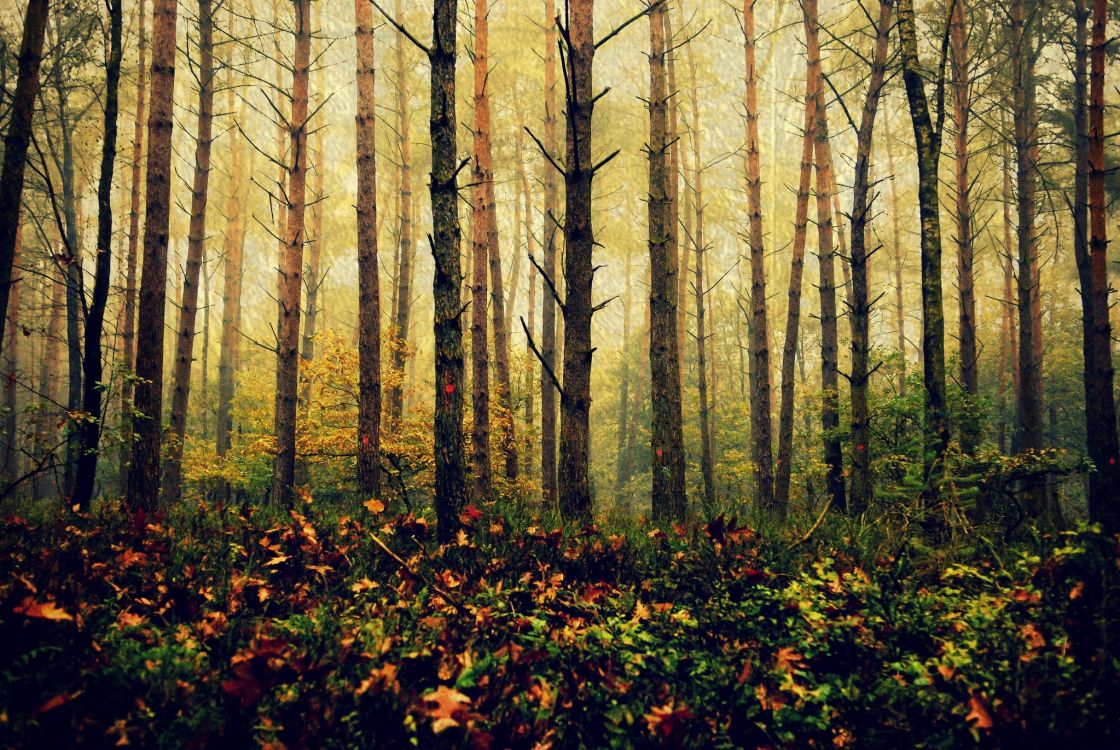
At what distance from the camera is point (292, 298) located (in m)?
9.91

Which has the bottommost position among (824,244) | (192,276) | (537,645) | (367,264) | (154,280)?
(537,645)

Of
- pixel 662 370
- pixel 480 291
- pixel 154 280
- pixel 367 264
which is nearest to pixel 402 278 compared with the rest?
pixel 480 291

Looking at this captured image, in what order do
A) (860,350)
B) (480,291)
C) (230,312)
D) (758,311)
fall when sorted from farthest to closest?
(230,312) < (758,311) < (480,291) < (860,350)

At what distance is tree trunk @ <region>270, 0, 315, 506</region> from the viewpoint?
30.8ft

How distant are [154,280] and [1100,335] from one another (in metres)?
11.3

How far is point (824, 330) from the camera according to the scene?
1237cm

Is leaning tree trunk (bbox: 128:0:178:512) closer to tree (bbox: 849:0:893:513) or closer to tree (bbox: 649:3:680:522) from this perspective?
tree (bbox: 649:3:680:522)

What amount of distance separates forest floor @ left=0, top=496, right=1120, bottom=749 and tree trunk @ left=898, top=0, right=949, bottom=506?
200 centimetres

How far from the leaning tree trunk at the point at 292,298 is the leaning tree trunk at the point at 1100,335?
10.5 meters

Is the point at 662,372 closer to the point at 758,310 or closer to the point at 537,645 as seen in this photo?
the point at 758,310

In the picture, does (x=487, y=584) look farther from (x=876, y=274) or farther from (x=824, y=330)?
(x=876, y=274)

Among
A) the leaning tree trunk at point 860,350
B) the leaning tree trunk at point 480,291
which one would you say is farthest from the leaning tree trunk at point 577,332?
the leaning tree trunk at point 860,350

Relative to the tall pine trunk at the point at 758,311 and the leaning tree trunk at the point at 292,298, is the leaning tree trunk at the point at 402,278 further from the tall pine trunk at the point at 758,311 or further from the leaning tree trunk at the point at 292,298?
the tall pine trunk at the point at 758,311

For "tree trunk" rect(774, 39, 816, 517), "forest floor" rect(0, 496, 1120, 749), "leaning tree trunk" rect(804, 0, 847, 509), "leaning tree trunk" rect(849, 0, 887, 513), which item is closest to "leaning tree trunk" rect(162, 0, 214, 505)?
"forest floor" rect(0, 496, 1120, 749)
